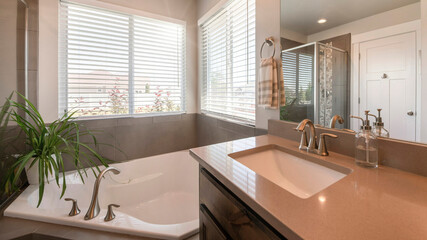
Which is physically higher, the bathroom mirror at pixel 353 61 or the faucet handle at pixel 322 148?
the bathroom mirror at pixel 353 61

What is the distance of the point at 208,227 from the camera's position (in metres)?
0.92

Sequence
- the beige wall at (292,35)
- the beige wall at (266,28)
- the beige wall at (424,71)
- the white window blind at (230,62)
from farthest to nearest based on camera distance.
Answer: the white window blind at (230,62) → the beige wall at (266,28) → the beige wall at (292,35) → the beige wall at (424,71)

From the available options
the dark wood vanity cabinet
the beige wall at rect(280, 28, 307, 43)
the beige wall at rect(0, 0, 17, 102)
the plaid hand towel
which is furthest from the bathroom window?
the dark wood vanity cabinet

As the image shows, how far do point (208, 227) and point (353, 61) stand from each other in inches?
41.8

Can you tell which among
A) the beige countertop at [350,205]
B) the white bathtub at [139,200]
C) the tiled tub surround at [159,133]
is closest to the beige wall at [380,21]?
the beige countertop at [350,205]

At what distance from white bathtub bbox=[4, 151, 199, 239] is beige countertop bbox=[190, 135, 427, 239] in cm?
67

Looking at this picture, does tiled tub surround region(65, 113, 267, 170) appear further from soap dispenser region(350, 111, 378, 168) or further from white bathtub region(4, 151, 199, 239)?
soap dispenser region(350, 111, 378, 168)

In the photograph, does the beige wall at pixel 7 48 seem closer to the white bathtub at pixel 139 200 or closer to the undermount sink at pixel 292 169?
the white bathtub at pixel 139 200

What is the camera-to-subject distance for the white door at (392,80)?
2.50ft

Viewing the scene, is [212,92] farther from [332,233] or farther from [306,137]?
[332,233]

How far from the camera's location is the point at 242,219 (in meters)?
0.66

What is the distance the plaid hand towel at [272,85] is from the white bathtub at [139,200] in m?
0.94

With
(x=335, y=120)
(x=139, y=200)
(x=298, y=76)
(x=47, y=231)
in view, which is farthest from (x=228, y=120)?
(x=47, y=231)

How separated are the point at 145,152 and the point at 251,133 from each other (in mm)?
1328
